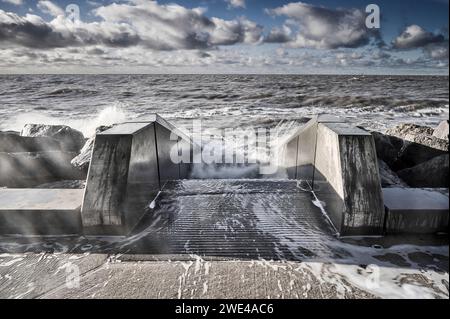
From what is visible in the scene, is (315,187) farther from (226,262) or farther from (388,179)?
(226,262)

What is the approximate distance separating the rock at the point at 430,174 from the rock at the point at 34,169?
264 inches

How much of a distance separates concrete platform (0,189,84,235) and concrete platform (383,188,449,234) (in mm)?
3790

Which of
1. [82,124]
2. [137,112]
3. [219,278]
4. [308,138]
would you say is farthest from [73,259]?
[137,112]

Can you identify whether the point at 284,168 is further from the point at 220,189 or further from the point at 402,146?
the point at 402,146

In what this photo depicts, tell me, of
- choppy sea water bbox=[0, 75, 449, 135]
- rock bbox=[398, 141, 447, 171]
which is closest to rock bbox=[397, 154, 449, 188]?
rock bbox=[398, 141, 447, 171]

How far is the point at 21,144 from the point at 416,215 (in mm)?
8481

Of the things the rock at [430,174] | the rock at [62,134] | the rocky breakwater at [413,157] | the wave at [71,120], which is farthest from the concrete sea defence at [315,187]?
the wave at [71,120]

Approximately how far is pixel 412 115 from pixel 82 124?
2139cm

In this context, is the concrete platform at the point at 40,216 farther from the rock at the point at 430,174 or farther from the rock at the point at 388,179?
the rock at the point at 430,174

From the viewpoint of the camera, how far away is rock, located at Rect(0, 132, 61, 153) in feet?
25.1

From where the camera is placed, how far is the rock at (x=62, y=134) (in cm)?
841

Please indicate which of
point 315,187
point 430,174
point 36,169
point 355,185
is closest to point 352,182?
point 355,185

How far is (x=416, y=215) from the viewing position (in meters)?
3.60

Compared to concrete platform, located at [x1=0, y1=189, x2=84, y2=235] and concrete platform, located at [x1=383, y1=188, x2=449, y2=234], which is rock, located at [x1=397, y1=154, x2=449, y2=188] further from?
concrete platform, located at [x1=0, y1=189, x2=84, y2=235]
